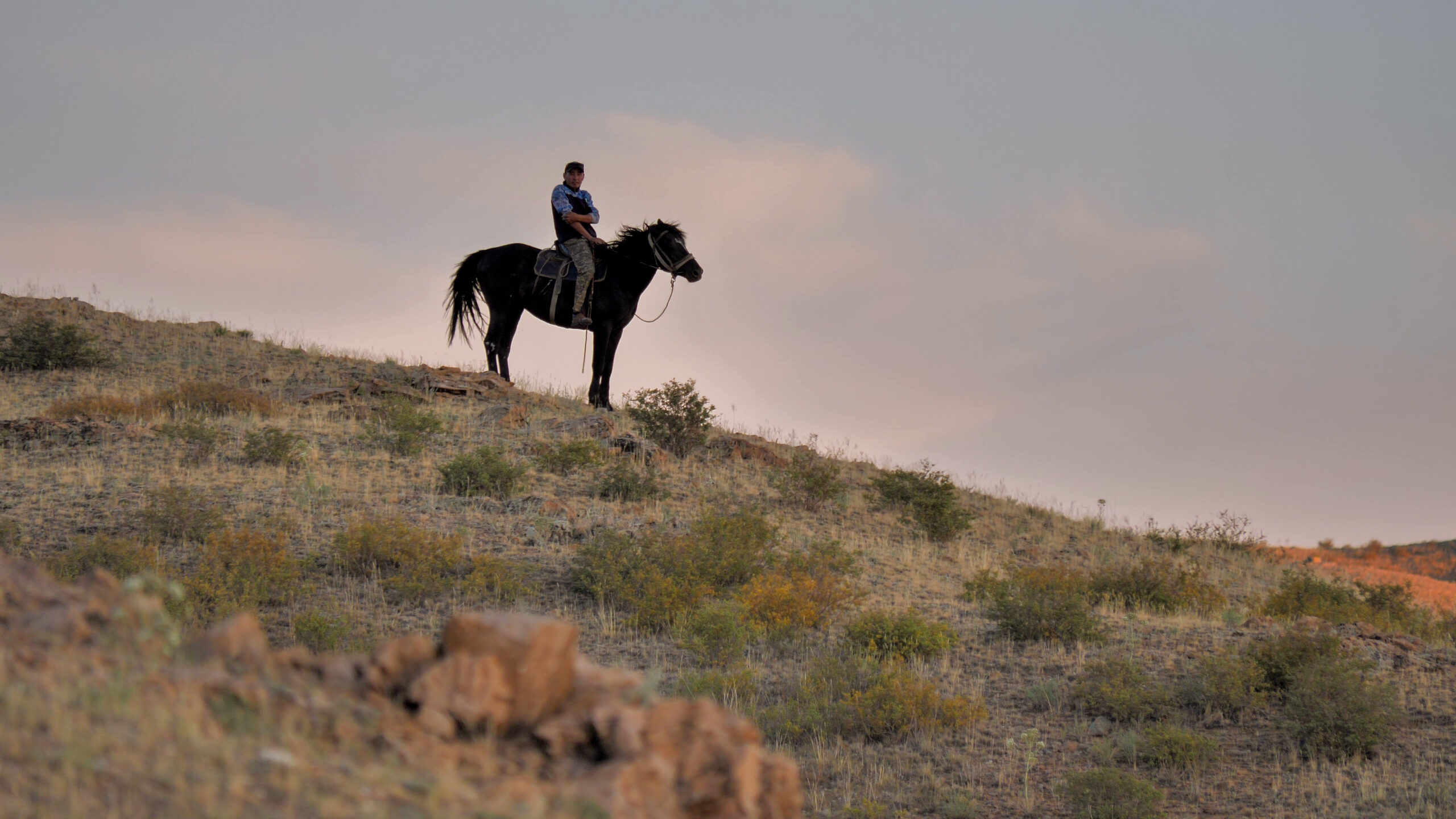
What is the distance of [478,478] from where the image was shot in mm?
12508

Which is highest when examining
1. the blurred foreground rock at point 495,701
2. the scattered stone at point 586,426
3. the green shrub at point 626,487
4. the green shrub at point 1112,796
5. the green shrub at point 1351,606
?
the scattered stone at point 586,426

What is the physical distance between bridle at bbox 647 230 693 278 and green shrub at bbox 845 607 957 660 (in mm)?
8790

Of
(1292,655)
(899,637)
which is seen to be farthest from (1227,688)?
(899,637)

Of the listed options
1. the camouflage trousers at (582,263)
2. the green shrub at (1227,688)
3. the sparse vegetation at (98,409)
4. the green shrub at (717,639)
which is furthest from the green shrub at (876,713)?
the sparse vegetation at (98,409)

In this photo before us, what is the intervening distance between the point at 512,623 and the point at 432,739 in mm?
407

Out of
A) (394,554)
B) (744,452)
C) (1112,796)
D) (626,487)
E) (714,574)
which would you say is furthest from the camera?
(744,452)

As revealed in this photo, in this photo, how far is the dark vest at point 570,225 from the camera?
16609 mm

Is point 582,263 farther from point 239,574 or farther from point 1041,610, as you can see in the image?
point 1041,610

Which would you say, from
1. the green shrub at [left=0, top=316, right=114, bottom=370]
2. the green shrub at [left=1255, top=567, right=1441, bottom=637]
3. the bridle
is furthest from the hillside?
the bridle

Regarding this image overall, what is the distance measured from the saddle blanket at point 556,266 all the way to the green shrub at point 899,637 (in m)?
9.61

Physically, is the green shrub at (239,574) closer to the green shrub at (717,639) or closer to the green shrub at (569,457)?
the green shrub at (717,639)

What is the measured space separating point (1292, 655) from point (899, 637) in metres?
3.08

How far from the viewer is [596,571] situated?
9.66 meters

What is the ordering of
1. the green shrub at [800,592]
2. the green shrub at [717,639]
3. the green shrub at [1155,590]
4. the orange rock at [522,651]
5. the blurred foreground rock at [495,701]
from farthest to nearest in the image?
the green shrub at [1155,590]
the green shrub at [800,592]
the green shrub at [717,639]
the orange rock at [522,651]
the blurred foreground rock at [495,701]
